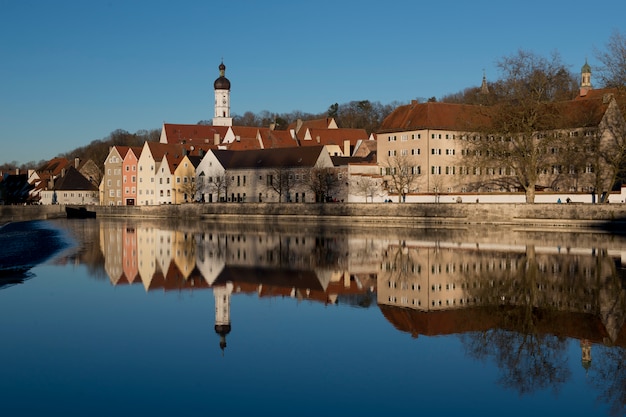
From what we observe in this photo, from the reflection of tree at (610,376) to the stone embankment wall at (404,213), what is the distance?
39.2 m

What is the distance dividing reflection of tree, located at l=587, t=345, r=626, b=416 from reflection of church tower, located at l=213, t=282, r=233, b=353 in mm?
7134

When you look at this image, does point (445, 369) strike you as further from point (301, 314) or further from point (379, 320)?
point (301, 314)

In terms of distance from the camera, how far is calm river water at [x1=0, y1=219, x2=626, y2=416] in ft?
42.1

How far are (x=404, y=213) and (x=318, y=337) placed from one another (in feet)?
157

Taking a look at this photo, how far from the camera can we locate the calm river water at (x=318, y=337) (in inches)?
506

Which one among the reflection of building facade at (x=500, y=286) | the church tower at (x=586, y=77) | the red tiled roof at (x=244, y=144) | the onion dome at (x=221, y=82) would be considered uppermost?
the onion dome at (x=221, y=82)

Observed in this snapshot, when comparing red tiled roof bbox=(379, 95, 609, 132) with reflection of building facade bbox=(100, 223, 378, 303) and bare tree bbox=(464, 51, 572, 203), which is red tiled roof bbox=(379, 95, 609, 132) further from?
reflection of building facade bbox=(100, 223, 378, 303)

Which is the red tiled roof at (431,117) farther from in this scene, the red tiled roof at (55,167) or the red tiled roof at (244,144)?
the red tiled roof at (55,167)

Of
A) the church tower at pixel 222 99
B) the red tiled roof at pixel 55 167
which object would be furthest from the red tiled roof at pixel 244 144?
the red tiled roof at pixel 55 167

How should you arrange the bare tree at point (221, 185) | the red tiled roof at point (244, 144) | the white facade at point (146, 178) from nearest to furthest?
the bare tree at point (221, 185) < the white facade at point (146, 178) < the red tiled roof at point (244, 144)

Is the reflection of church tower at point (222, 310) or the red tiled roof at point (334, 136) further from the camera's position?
the red tiled roof at point (334, 136)

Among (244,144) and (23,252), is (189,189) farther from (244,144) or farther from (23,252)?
(23,252)

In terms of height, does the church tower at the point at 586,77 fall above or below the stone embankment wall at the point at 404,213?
above

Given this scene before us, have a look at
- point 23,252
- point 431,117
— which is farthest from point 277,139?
point 23,252
